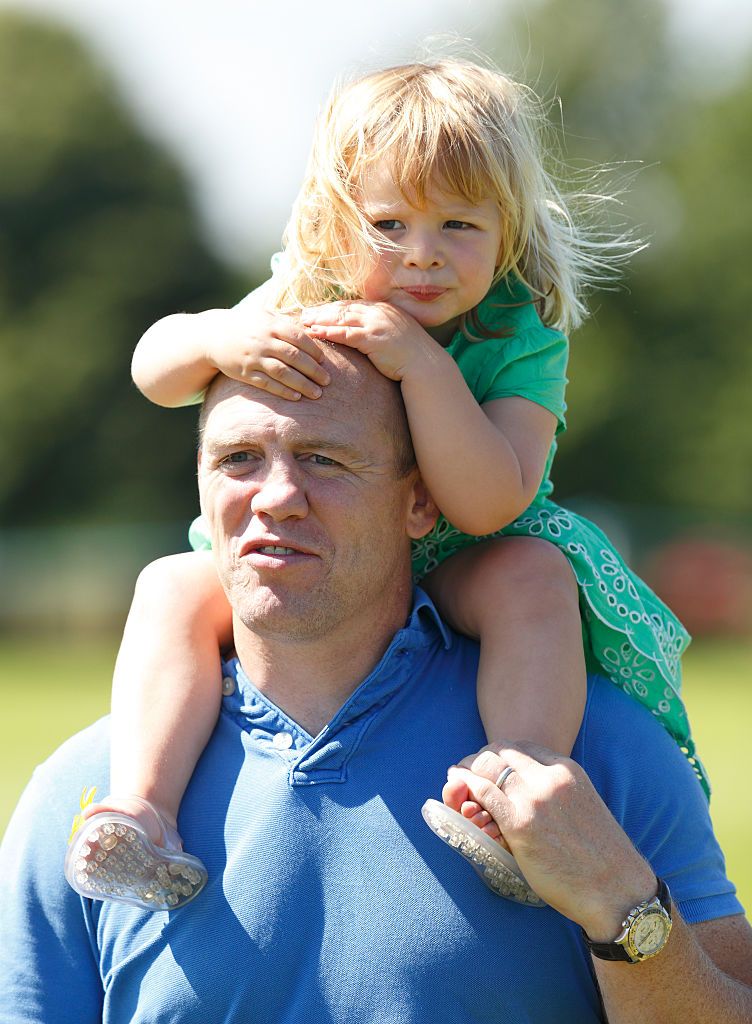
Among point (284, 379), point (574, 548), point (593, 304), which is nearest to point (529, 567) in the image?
point (574, 548)

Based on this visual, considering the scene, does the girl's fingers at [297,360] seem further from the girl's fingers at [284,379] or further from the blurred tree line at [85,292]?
the blurred tree line at [85,292]

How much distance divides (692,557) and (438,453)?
2480cm

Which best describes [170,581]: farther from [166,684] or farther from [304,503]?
[304,503]

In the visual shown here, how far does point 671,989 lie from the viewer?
2715 millimetres

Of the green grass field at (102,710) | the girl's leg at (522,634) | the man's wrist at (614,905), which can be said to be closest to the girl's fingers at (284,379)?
the girl's leg at (522,634)

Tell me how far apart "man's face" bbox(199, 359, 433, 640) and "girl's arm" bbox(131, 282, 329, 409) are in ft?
0.17

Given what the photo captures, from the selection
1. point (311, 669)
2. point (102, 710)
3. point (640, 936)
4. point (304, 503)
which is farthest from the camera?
point (102, 710)

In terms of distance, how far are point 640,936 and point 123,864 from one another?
958mm

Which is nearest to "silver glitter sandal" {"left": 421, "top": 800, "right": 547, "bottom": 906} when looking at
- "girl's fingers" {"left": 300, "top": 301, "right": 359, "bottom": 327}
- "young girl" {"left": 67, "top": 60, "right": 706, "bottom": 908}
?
"young girl" {"left": 67, "top": 60, "right": 706, "bottom": 908}

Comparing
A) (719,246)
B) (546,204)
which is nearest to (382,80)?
(546,204)

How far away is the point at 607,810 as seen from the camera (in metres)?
2.75

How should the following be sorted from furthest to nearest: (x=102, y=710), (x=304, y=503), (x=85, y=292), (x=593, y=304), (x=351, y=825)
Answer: (x=85, y=292)
(x=593, y=304)
(x=102, y=710)
(x=304, y=503)
(x=351, y=825)

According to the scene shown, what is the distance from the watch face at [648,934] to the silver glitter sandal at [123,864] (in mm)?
843

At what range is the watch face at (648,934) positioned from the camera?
265 centimetres
